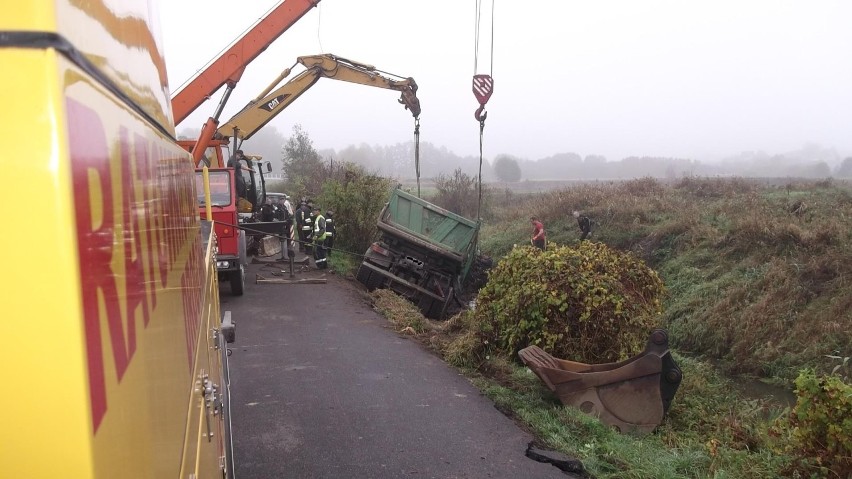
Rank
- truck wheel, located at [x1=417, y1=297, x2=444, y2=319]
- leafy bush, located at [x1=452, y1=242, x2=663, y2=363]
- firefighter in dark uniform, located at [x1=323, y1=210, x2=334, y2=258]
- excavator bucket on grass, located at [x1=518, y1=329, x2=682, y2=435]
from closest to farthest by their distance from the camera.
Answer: excavator bucket on grass, located at [x1=518, y1=329, x2=682, y2=435], leafy bush, located at [x1=452, y1=242, x2=663, y2=363], truck wheel, located at [x1=417, y1=297, x2=444, y2=319], firefighter in dark uniform, located at [x1=323, y1=210, x2=334, y2=258]

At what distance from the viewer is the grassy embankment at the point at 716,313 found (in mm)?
4891

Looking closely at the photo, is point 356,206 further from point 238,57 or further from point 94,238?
point 94,238

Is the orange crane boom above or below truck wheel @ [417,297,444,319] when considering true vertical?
above

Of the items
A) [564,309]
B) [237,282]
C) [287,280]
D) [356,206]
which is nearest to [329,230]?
[356,206]

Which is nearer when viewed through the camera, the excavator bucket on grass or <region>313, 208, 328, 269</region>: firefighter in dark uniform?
the excavator bucket on grass

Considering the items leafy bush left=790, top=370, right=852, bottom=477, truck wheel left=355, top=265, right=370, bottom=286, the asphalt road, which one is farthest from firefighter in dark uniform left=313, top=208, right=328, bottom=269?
leafy bush left=790, top=370, right=852, bottom=477

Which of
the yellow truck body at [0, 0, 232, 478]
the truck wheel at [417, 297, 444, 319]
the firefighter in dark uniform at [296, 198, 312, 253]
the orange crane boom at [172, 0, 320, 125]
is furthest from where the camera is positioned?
the firefighter in dark uniform at [296, 198, 312, 253]

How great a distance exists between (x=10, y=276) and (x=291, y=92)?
1278 cm

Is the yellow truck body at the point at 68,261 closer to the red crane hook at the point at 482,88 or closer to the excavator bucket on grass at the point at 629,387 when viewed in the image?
the excavator bucket on grass at the point at 629,387

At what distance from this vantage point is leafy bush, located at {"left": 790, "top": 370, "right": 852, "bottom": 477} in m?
3.84

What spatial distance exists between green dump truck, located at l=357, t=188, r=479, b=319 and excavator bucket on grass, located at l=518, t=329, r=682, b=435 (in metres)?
5.97

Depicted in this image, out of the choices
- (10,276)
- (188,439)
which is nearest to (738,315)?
(188,439)

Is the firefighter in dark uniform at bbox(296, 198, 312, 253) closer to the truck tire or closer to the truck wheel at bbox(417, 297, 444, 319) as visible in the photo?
the truck tire

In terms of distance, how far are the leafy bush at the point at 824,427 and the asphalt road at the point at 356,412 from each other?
1672 millimetres
